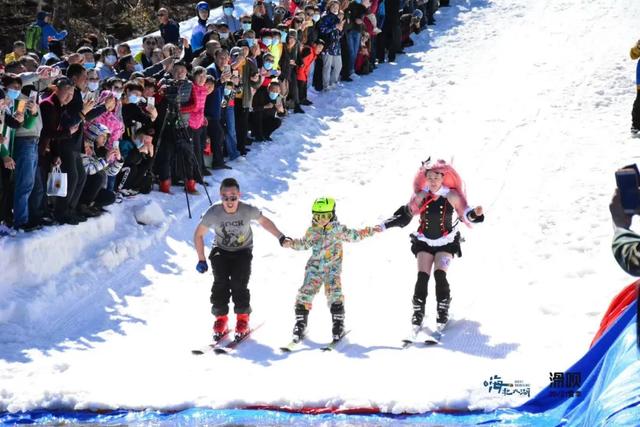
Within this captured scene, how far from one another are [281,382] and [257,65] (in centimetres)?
856

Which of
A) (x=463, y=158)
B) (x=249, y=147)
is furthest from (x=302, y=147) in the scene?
(x=463, y=158)

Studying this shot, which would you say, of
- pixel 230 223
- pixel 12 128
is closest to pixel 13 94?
pixel 12 128

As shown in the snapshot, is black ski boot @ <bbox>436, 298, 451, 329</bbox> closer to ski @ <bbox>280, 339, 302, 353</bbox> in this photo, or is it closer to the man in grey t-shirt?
ski @ <bbox>280, 339, 302, 353</bbox>

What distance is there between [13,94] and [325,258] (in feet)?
12.1

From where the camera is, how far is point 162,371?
9625 mm

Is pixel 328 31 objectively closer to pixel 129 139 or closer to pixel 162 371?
pixel 129 139

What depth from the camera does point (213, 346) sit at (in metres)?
10.2

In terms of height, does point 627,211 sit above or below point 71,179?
above

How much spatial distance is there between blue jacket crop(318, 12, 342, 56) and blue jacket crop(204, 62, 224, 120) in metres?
4.87

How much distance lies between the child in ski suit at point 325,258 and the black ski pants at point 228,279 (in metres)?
0.53

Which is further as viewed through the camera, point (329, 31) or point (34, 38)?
point (329, 31)

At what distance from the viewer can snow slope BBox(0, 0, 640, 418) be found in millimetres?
9133

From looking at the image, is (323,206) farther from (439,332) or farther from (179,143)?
(179,143)

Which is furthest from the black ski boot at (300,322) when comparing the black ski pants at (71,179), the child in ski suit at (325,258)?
the black ski pants at (71,179)
